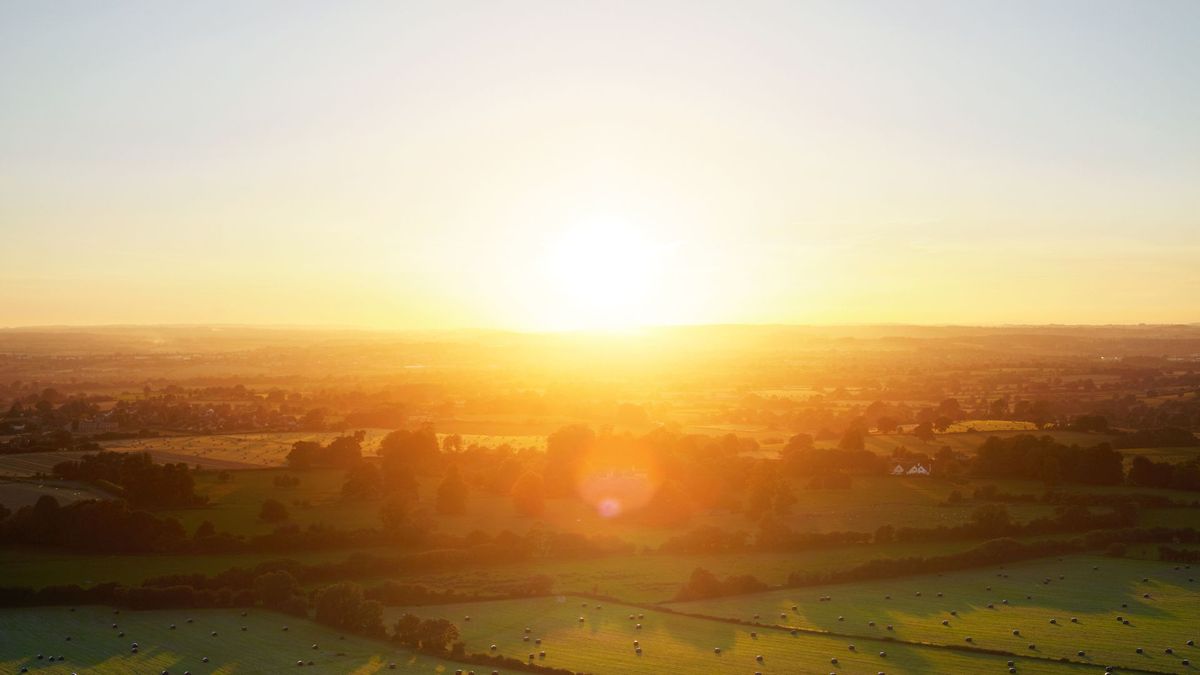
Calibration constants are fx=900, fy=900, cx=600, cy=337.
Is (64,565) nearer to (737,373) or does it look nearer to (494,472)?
(494,472)

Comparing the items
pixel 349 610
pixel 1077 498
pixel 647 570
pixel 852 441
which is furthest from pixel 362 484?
pixel 1077 498

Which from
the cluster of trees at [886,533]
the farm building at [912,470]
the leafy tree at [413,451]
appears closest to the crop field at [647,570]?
the cluster of trees at [886,533]

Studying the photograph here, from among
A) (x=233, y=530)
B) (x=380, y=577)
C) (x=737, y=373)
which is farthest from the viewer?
(x=737, y=373)

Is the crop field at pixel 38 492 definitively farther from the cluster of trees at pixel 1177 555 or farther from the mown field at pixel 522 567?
the cluster of trees at pixel 1177 555

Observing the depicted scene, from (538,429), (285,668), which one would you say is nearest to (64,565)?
(285,668)

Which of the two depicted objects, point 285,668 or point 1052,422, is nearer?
point 285,668

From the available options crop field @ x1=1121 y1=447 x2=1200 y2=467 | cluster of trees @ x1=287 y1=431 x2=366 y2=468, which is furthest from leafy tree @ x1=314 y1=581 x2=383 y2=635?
crop field @ x1=1121 y1=447 x2=1200 y2=467
